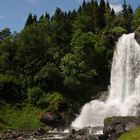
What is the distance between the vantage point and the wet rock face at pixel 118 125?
4913 centimetres

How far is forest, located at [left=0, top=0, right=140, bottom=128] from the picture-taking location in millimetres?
80688

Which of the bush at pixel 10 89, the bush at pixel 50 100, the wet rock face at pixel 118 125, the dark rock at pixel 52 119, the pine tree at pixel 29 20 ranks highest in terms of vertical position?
the pine tree at pixel 29 20

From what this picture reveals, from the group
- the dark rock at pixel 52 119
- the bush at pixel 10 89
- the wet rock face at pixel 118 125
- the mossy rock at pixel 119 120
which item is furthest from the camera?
the bush at pixel 10 89

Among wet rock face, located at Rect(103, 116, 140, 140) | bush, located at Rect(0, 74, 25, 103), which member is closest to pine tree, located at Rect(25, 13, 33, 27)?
bush, located at Rect(0, 74, 25, 103)

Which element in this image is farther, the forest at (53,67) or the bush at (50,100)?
the forest at (53,67)

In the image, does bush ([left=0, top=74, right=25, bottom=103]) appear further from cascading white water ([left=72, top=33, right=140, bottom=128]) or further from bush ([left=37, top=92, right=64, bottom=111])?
cascading white water ([left=72, top=33, right=140, bottom=128])

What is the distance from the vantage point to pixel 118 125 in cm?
5175

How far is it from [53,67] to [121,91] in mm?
14103

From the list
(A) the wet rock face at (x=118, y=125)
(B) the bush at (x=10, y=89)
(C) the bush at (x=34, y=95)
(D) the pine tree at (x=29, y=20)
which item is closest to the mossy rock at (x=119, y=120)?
(A) the wet rock face at (x=118, y=125)

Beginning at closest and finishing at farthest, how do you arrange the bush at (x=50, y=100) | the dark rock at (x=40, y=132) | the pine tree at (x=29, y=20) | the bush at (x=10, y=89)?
the dark rock at (x=40, y=132) → the bush at (x=50, y=100) → the bush at (x=10, y=89) → the pine tree at (x=29, y=20)

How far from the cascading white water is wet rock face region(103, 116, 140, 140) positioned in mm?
14767

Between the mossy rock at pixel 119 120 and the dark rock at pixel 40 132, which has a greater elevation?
the mossy rock at pixel 119 120

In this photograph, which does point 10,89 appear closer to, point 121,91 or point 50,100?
point 50,100

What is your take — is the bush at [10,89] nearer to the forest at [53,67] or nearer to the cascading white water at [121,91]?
the forest at [53,67]
